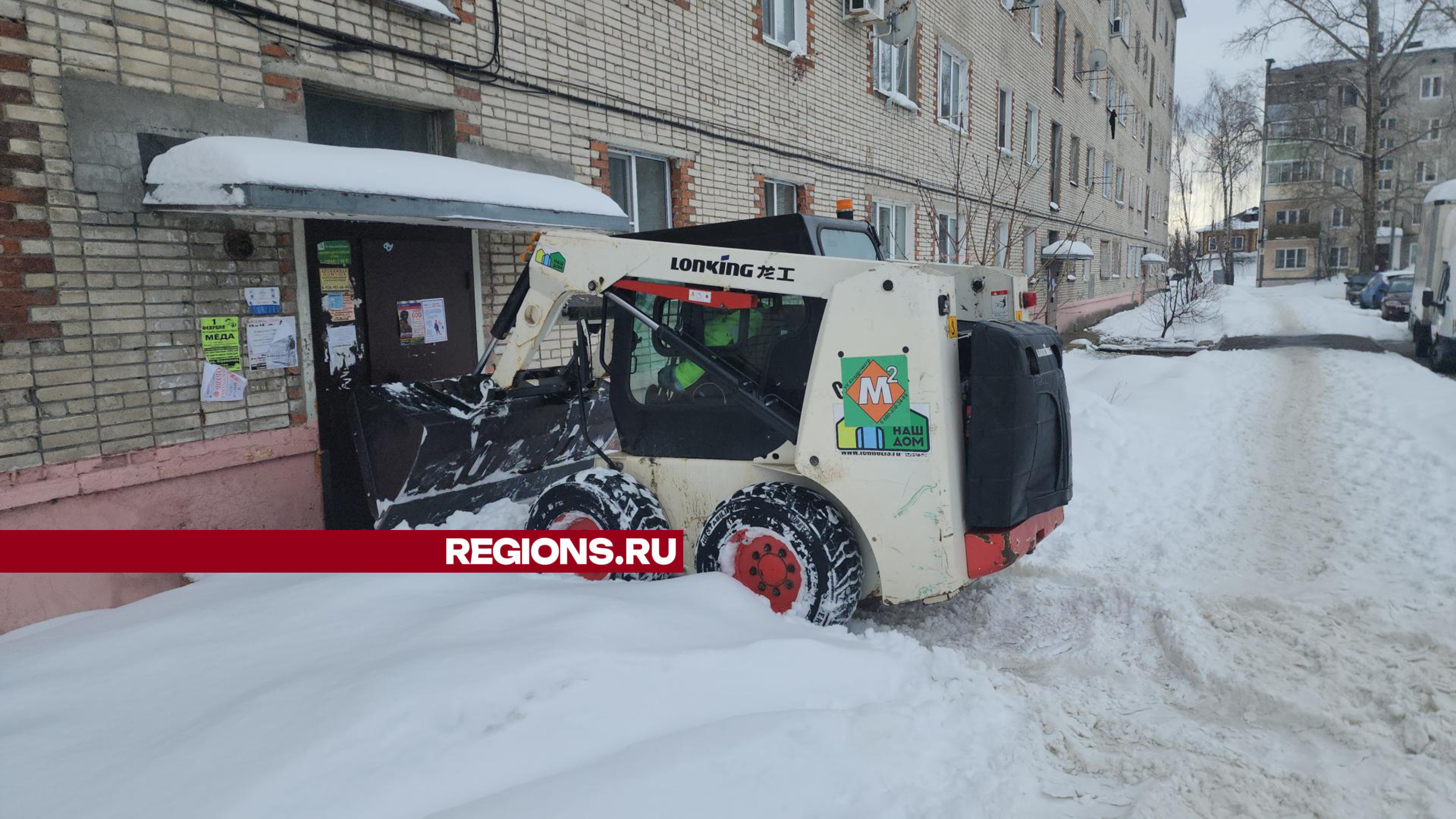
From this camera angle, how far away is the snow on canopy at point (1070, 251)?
18.6m

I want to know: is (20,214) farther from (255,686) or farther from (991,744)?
(991,744)

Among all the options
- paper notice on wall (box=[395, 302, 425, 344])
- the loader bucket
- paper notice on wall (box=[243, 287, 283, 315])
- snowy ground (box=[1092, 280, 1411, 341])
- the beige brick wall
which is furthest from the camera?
snowy ground (box=[1092, 280, 1411, 341])

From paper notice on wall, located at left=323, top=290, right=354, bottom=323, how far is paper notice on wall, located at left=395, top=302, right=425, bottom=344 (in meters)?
0.35

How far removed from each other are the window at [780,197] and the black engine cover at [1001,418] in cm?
661

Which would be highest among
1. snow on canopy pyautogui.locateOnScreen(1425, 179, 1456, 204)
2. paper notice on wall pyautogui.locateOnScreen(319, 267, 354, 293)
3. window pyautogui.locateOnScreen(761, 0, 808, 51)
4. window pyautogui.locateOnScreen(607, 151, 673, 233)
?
window pyautogui.locateOnScreen(761, 0, 808, 51)

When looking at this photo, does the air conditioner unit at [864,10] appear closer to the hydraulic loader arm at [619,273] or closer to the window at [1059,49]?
the hydraulic loader arm at [619,273]

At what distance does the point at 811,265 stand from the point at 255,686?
9.42 feet

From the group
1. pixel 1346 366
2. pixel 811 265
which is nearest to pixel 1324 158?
pixel 1346 366

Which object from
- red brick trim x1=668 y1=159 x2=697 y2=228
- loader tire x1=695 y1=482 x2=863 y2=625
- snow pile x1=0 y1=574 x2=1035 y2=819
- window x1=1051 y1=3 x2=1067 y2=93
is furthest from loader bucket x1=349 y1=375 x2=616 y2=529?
window x1=1051 y1=3 x2=1067 y2=93

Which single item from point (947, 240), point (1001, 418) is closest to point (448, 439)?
point (1001, 418)

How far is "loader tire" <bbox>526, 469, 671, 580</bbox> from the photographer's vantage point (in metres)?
4.48

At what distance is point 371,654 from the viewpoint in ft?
10.6

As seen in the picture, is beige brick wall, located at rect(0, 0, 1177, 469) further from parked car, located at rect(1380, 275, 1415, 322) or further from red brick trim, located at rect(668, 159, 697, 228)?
parked car, located at rect(1380, 275, 1415, 322)

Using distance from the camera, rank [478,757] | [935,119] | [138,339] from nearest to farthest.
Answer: [478,757]
[138,339]
[935,119]
